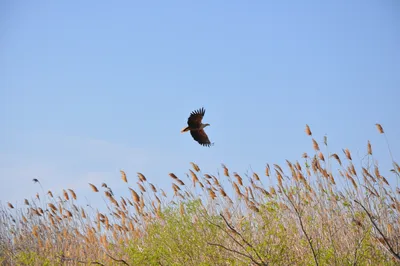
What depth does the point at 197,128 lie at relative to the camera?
7406 millimetres

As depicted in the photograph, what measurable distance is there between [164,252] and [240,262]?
3.66ft

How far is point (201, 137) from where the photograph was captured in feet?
24.8

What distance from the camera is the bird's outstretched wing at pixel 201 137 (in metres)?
7.47

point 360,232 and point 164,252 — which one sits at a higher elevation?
point 164,252

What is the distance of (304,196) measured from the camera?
17.4 feet

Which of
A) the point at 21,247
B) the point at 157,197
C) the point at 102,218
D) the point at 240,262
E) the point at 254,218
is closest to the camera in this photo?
the point at 240,262

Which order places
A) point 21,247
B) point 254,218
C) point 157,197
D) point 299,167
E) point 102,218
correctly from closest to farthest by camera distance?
point 254,218 < point 299,167 < point 157,197 < point 102,218 < point 21,247

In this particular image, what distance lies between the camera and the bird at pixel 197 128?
719 centimetres

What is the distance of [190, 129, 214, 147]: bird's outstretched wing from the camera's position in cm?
747

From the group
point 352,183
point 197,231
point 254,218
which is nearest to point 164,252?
point 197,231

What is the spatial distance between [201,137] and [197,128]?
8.3 inches

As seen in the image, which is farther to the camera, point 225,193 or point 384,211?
point 225,193

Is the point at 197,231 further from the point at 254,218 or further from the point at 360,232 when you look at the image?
the point at 360,232

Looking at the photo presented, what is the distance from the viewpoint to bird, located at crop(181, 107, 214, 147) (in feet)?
23.6
